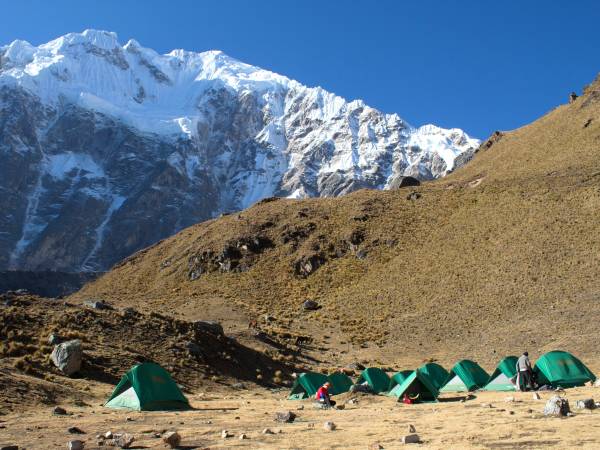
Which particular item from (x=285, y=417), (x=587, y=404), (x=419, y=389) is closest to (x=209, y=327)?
(x=419, y=389)

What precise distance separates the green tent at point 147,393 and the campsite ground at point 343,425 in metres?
0.68

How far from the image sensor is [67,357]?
27.8 meters

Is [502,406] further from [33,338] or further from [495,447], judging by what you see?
[33,338]

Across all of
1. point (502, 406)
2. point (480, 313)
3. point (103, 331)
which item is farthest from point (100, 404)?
point (480, 313)

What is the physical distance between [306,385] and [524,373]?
9.06 metres

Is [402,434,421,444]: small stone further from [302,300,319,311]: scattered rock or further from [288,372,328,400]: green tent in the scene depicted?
[302,300,319,311]: scattered rock

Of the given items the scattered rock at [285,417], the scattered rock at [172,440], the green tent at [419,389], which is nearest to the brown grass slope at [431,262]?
the green tent at [419,389]

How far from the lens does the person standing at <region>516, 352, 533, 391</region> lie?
25391 millimetres

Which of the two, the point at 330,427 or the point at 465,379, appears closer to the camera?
the point at 330,427

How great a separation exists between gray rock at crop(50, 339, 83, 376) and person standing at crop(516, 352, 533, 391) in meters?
18.2

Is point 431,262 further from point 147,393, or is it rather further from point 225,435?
point 225,435

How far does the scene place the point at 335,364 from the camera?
1812 inches

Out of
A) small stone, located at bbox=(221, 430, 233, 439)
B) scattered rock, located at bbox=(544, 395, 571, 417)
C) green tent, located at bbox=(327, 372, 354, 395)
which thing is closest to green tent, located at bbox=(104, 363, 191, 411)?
small stone, located at bbox=(221, 430, 233, 439)

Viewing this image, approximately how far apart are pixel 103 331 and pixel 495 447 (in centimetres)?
2614
